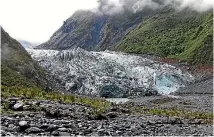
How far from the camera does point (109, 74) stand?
9912 centimetres

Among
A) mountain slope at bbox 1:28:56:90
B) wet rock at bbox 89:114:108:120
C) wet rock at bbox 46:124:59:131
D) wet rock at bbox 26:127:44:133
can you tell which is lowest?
wet rock at bbox 26:127:44:133

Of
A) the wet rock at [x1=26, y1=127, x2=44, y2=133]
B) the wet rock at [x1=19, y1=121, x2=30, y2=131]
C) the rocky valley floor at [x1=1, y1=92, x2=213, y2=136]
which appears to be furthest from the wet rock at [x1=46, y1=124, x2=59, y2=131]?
the wet rock at [x1=19, y1=121, x2=30, y2=131]

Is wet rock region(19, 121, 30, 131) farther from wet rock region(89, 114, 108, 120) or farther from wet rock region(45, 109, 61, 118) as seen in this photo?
wet rock region(89, 114, 108, 120)

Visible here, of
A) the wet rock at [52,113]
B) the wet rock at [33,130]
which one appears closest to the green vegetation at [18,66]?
the wet rock at [52,113]

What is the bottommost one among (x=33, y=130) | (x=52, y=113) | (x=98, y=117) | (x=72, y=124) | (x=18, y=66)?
(x=33, y=130)

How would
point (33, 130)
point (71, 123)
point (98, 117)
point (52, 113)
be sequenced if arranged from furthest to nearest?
point (98, 117)
point (52, 113)
point (71, 123)
point (33, 130)

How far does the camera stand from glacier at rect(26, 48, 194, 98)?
93.4 m

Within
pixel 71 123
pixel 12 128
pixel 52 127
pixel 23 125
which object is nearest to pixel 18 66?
pixel 71 123

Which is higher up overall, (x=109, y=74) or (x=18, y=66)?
(x=109, y=74)

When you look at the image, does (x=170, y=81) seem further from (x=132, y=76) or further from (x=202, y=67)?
(x=202, y=67)

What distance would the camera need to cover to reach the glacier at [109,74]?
93375 millimetres

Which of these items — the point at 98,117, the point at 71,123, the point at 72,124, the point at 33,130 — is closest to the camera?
the point at 33,130

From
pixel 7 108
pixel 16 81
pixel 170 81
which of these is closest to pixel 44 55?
pixel 170 81

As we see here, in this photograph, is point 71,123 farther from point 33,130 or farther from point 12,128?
point 12,128
